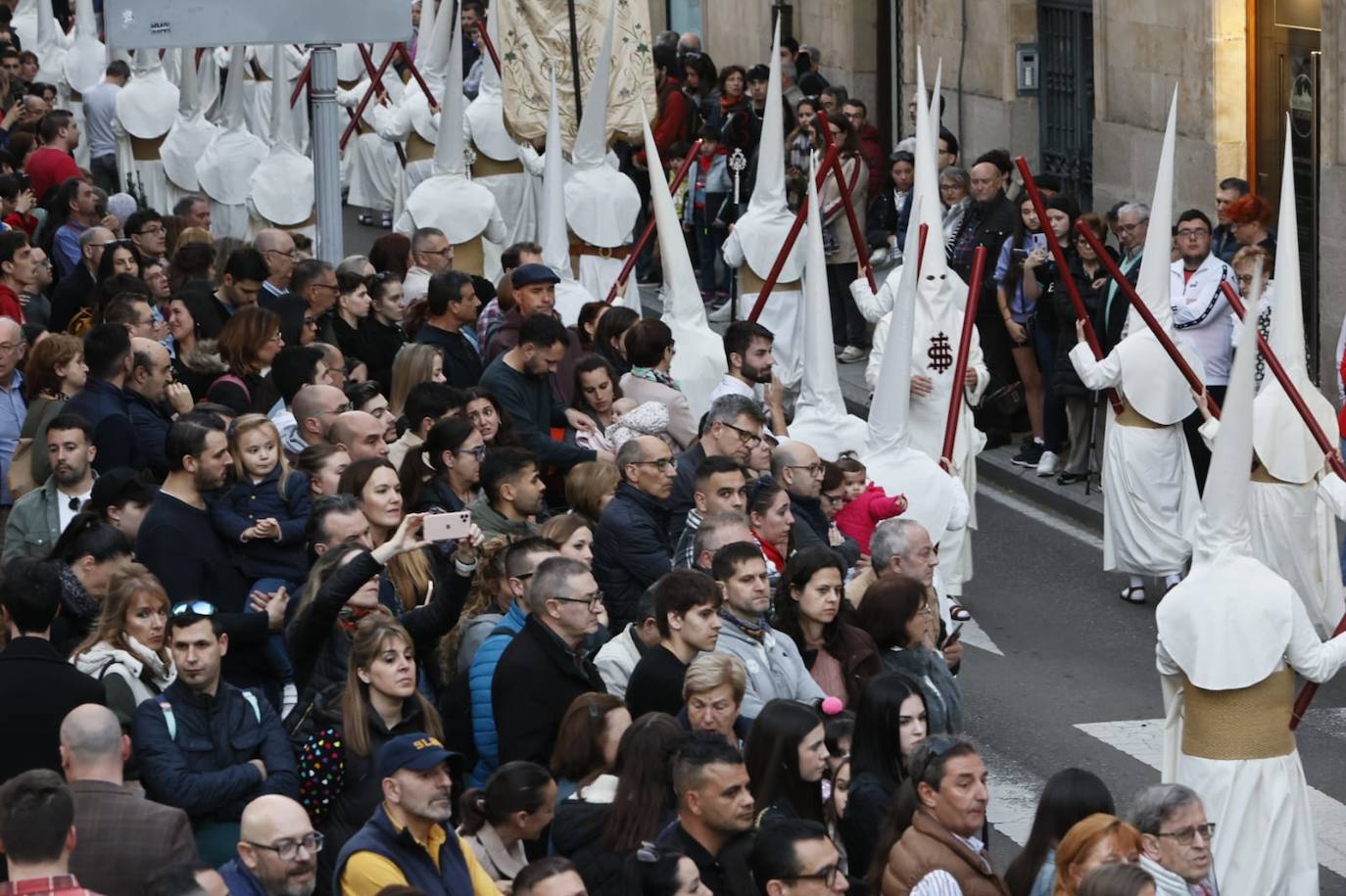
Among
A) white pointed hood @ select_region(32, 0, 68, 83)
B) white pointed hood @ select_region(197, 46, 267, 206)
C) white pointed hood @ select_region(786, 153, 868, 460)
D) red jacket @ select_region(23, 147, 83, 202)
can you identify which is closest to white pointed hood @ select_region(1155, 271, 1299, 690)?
white pointed hood @ select_region(786, 153, 868, 460)

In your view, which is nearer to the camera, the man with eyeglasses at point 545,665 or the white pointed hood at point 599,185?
the man with eyeglasses at point 545,665

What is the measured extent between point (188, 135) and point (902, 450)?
33.1 ft

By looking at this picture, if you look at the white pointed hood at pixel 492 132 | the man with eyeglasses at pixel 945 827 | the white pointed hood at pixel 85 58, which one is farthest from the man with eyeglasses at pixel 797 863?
the white pointed hood at pixel 85 58

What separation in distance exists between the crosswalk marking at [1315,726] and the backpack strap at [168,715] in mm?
4423

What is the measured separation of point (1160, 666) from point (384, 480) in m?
2.79

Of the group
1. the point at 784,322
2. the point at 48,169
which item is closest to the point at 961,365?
the point at 784,322

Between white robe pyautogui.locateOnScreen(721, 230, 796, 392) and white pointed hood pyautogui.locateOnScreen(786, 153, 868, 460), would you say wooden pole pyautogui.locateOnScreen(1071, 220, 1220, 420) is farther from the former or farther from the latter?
white robe pyautogui.locateOnScreen(721, 230, 796, 392)

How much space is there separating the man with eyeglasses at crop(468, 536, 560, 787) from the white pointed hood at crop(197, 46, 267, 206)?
10.8m

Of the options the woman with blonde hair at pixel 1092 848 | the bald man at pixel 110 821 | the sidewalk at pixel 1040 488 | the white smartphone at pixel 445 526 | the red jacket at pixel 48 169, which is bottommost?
the sidewalk at pixel 1040 488

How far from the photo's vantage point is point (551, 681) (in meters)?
7.49

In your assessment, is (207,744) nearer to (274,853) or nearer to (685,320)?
(274,853)

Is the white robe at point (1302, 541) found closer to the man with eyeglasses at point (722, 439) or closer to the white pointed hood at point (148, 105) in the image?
the man with eyeglasses at point (722, 439)

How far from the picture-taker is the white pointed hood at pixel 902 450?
10.8 meters

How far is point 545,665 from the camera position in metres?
7.49
